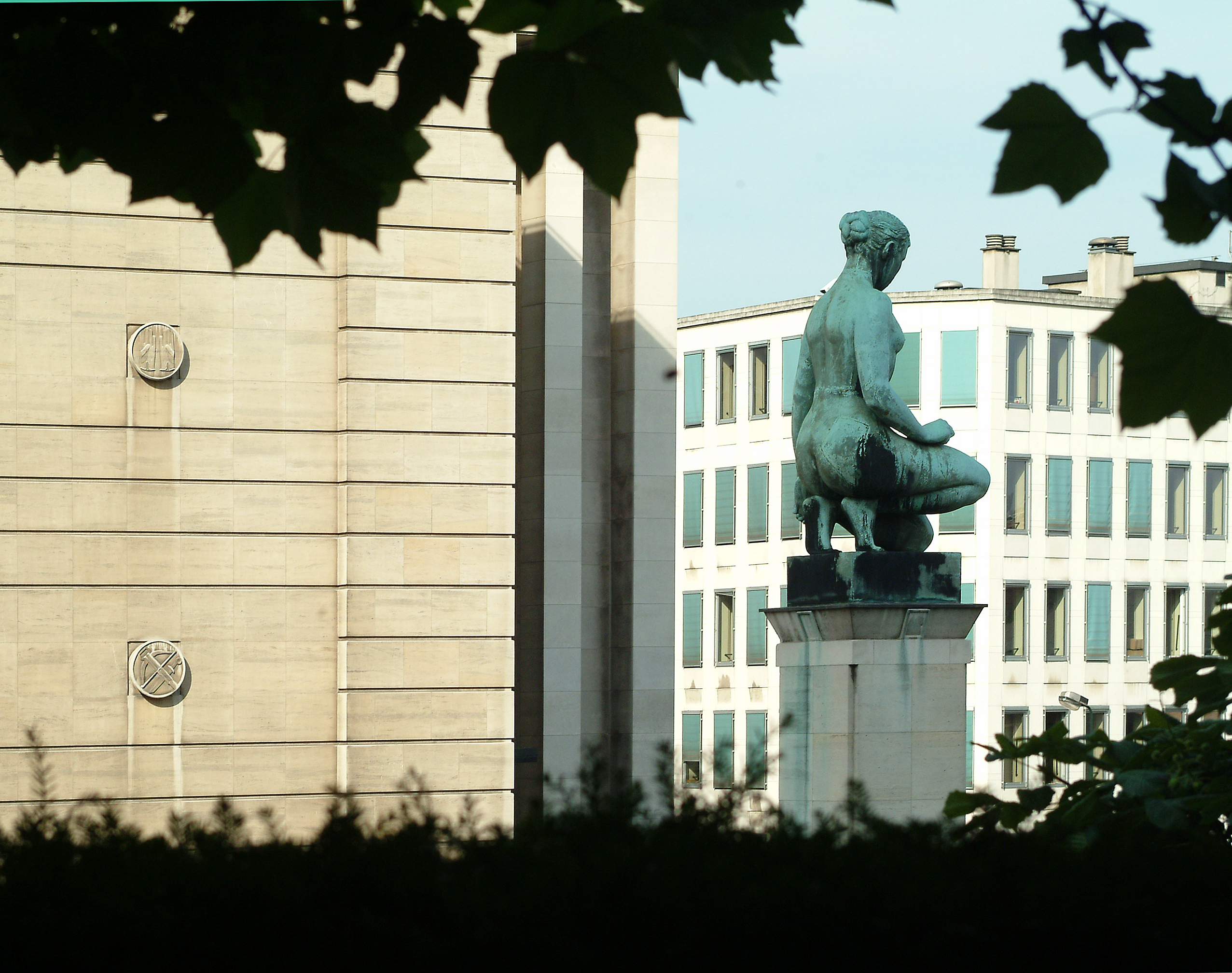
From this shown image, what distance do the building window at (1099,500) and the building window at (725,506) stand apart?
14258 millimetres

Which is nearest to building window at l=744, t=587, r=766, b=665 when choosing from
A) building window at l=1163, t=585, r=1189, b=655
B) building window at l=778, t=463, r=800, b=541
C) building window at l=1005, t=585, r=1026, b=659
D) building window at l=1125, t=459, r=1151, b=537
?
building window at l=778, t=463, r=800, b=541

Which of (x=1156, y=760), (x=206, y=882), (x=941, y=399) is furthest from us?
(x=941, y=399)

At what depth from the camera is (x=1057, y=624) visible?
245 feet

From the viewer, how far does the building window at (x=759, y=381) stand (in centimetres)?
7550

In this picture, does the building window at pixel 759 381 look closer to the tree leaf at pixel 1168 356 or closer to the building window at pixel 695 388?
the building window at pixel 695 388

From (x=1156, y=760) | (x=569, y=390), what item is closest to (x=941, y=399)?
(x=569, y=390)

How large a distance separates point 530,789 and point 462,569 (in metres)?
3.63

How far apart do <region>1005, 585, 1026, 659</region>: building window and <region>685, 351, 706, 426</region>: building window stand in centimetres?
1448

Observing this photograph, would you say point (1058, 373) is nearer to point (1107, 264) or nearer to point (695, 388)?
point (1107, 264)

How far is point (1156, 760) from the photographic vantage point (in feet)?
19.0

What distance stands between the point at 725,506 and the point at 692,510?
1.99m

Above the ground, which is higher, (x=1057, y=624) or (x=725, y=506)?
(x=725, y=506)

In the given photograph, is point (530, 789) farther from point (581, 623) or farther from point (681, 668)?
point (681, 668)

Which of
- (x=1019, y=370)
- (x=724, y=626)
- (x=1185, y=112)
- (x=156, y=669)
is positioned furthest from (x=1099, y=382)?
(x=1185, y=112)
